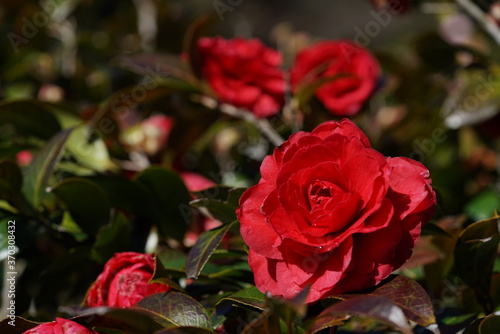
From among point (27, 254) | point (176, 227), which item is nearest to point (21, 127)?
point (27, 254)

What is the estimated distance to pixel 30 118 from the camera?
1.03 metres

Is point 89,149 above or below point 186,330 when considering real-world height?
below

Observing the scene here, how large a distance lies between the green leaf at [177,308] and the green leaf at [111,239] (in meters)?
0.20

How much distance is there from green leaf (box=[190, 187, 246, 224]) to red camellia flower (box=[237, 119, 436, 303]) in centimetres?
6

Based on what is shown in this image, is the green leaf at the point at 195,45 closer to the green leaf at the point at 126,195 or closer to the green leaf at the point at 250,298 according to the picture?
the green leaf at the point at 126,195

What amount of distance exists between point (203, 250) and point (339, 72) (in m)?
0.63

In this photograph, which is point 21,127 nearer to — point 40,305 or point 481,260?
point 40,305

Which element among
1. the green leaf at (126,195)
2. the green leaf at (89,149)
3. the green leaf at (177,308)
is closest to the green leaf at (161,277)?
the green leaf at (177,308)

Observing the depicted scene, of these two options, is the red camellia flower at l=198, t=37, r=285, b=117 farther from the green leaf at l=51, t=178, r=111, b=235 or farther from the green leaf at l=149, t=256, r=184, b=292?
the green leaf at l=149, t=256, r=184, b=292

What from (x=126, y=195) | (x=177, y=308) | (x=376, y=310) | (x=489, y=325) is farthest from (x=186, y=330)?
(x=126, y=195)

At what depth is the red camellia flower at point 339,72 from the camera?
1187 mm

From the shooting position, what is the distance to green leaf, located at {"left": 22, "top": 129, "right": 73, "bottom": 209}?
2.76ft

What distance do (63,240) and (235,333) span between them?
35 cm

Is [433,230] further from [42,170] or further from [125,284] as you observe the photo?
[42,170]
